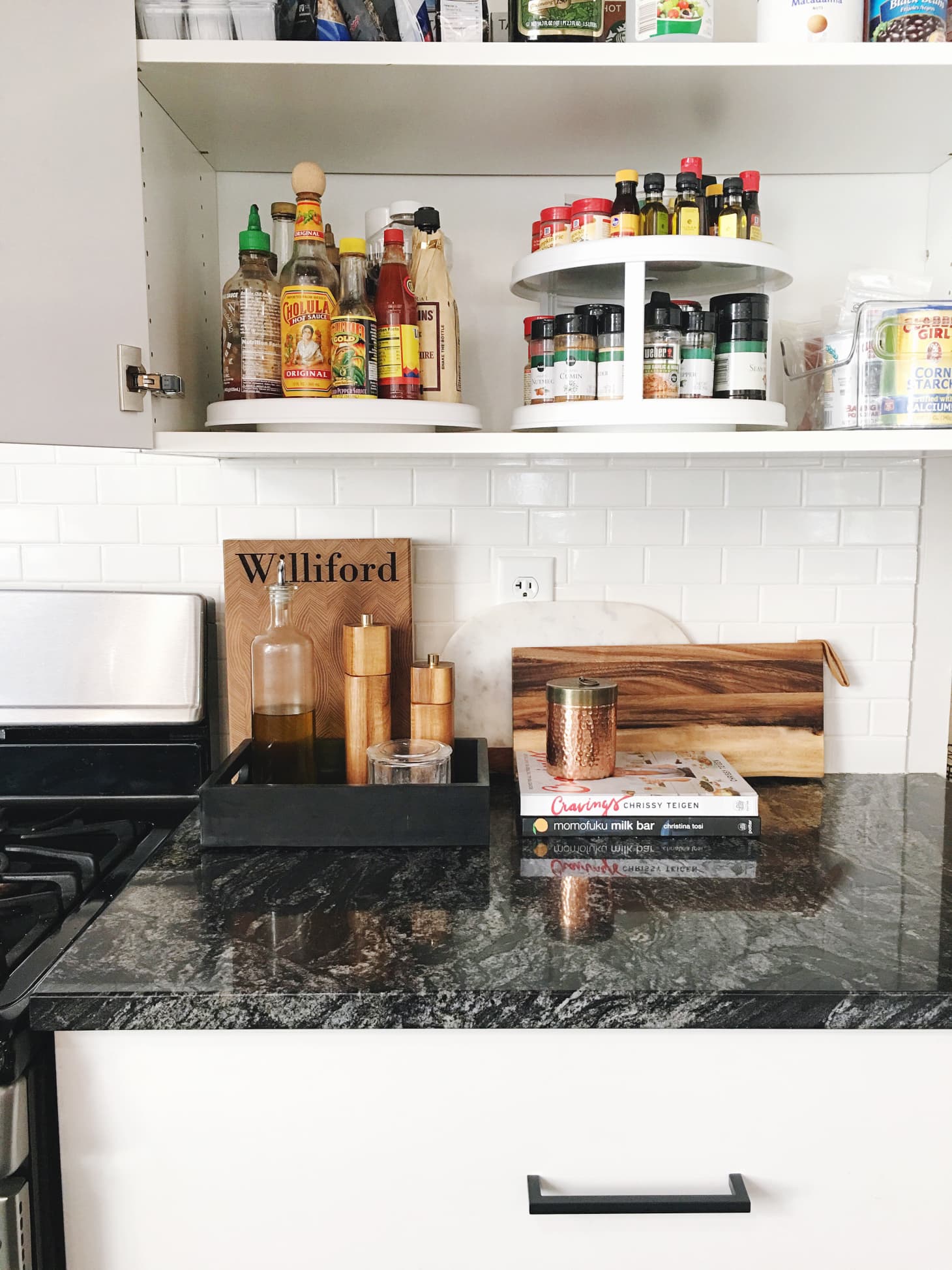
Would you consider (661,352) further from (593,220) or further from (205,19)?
(205,19)

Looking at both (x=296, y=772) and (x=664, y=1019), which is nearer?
(x=664, y=1019)

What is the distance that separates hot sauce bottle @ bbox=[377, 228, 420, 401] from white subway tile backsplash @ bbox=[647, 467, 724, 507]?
1.57ft

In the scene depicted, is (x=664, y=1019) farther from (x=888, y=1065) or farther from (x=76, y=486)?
(x=76, y=486)

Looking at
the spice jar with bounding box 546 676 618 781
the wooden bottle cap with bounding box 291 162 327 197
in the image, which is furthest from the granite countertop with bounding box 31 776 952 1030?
the wooden bottle cap with bounding box 291 162 327 197

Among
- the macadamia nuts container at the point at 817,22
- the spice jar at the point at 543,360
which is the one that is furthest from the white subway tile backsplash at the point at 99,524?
the macadamia nuts container at the point at 817,22

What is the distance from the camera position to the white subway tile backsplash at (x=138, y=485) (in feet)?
5.20

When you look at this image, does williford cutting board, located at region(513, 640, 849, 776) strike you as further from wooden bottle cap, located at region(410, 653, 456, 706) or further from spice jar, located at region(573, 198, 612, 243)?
spice jar, located at region(573, 198, 612, 243)

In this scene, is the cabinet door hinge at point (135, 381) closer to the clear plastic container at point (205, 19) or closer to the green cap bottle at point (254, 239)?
the green cap bottle at point (254, 239)

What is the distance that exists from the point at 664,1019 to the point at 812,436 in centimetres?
77

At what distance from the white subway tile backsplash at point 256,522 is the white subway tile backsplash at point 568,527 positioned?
40cm

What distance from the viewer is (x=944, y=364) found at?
50.6 inches

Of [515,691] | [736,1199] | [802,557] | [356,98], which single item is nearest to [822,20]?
[356,98]

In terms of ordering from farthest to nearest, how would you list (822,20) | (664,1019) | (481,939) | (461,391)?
(461,391) < (822,20) < (481,939) < (664,1019)

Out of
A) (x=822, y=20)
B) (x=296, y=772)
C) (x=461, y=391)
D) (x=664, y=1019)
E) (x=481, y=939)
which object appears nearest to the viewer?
(x=664, y=1019)
